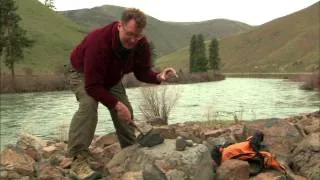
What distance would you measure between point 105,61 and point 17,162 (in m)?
2.26

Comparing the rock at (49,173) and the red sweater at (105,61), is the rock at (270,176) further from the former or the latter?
the rock at (49,173)

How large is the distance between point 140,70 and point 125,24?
44.3 inches

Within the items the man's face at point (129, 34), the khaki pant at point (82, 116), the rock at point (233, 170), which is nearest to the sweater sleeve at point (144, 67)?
the khaki pant at point (82, 116)

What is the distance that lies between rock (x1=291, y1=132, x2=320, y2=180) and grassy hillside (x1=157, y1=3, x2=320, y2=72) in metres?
112

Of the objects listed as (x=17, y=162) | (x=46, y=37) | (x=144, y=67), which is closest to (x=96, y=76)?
(x=144, y=67)

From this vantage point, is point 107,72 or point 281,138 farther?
point 281,138

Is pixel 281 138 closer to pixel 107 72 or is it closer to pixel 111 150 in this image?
pixel 111 150

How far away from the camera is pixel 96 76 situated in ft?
19.9

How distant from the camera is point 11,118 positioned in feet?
80.7

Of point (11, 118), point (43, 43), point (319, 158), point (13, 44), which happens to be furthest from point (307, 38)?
point (319, 158)

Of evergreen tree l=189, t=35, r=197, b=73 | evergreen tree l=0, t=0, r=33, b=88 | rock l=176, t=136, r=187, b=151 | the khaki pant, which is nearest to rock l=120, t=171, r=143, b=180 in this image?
rock l=176, t=136, r=187, b=151

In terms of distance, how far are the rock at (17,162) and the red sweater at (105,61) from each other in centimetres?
154

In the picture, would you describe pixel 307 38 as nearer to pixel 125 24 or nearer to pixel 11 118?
pixel 11 118

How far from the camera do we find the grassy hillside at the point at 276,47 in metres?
136
